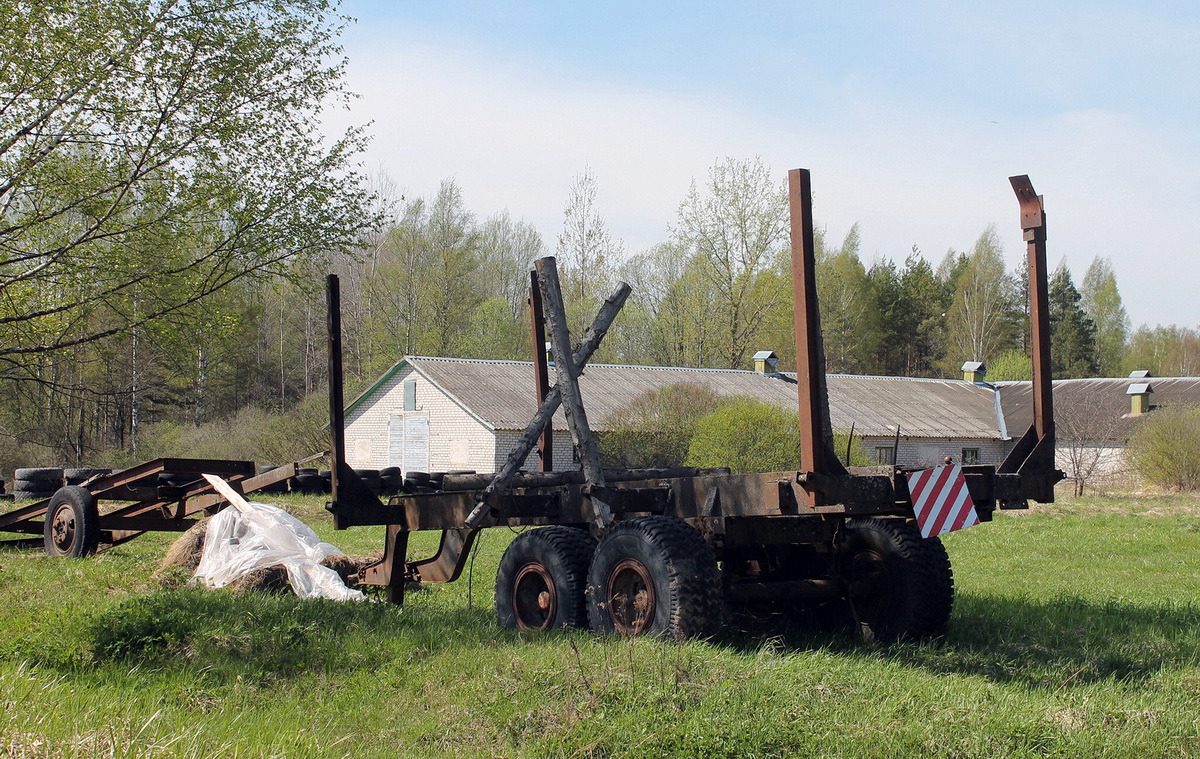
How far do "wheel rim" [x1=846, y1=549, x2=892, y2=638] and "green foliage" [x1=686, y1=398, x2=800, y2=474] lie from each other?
48.4ft

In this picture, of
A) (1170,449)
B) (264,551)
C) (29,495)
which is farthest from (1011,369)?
(264,551)

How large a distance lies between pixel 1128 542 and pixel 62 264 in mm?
14819

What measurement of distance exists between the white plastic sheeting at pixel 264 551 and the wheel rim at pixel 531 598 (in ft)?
7.26

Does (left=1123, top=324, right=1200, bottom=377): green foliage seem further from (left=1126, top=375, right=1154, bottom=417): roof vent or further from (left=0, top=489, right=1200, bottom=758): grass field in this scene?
(left=0, top=489, right=1200, bottom=758): grass field

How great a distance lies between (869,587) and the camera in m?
7.63

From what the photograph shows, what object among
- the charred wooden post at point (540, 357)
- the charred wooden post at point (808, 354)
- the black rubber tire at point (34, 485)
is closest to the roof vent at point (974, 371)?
the black rubber tire at point (34, 485)

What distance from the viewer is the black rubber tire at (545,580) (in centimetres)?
720

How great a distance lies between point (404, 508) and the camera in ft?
27.5

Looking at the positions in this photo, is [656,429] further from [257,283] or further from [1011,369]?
[1011,369]

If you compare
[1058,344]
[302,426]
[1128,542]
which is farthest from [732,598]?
[1058,344]

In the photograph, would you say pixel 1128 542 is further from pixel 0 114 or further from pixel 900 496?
pixel 0 114

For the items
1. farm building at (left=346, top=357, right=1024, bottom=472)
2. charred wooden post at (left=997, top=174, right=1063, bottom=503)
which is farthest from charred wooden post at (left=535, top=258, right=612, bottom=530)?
farm building at (left=346, top=357, right=1024, bottom=472)

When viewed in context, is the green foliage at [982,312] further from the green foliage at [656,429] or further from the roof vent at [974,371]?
the green foliage at [656,429]

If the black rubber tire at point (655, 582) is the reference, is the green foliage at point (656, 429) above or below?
above
